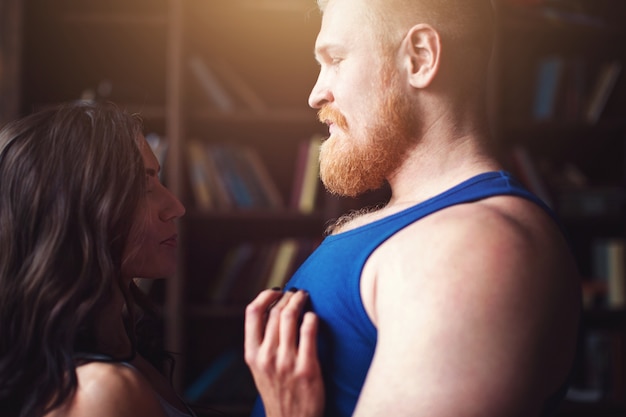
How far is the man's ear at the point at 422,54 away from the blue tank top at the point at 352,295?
0.51ft

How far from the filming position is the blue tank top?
0.83 metres

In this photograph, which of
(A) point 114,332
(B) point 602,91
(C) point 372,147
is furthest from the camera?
(B) point 602,91

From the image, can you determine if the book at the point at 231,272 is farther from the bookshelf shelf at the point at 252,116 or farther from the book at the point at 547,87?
the book at the point at 547,87

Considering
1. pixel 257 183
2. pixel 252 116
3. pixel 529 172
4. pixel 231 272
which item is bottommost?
pixel 231 272

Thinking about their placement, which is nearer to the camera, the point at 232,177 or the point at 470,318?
the point at 470,318

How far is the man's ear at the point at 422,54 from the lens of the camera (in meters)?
0.89

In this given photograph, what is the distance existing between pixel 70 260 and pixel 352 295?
0.41 meters

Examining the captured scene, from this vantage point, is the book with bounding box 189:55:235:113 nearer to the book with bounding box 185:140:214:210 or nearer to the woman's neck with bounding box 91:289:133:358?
the book with bounding box 185:140:214:210

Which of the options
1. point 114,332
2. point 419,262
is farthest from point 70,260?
point 419,262

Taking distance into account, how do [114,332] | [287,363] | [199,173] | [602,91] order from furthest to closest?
[602,91] < [199,173] < [114,332] < [287,363]

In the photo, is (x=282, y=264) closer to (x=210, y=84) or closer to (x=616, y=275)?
(x=210, y=84)

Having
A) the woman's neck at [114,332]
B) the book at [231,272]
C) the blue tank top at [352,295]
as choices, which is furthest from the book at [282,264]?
the blue tank top at [352,295]

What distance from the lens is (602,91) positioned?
8.73 ft

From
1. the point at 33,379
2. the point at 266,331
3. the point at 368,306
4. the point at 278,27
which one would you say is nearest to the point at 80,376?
the point at 33,379
